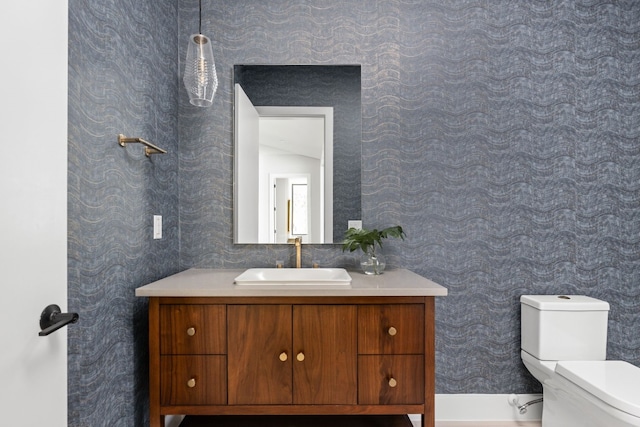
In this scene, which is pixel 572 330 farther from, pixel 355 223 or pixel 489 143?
pixel 355 223

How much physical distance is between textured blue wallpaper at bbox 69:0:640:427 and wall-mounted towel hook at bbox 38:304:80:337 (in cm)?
115

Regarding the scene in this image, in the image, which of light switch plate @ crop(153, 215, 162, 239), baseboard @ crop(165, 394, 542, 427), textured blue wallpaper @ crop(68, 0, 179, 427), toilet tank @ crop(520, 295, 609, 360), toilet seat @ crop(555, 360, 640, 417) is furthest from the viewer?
baseboard @ crop(165, 394, 542, 427)

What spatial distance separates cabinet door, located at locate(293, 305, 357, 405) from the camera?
4.75 ft

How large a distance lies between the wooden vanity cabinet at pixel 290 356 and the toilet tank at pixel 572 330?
0.83 metres

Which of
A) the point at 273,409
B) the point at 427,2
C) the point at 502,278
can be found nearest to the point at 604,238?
the point at 502,278

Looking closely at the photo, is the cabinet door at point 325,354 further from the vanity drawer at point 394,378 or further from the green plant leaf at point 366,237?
the green plant leaf at point 366,237

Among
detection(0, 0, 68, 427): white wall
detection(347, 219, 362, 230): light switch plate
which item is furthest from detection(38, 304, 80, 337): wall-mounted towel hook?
detection(347, 219, 362, 230): light switch plate

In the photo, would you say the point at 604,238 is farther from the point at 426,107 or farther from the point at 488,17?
the point at 488,17

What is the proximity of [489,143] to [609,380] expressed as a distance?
128 cm

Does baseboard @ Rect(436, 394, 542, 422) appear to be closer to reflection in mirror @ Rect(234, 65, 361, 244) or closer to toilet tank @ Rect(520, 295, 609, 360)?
toilet tank @ Rect(520, 295, 609, 360)

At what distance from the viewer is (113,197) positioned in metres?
1.36

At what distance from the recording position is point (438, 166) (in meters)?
2.03

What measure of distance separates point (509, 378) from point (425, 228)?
3.28ft

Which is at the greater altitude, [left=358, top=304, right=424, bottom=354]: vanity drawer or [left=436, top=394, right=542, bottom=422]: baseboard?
[left=358, top=304, right=424, bottom=354]: vanity drawer
